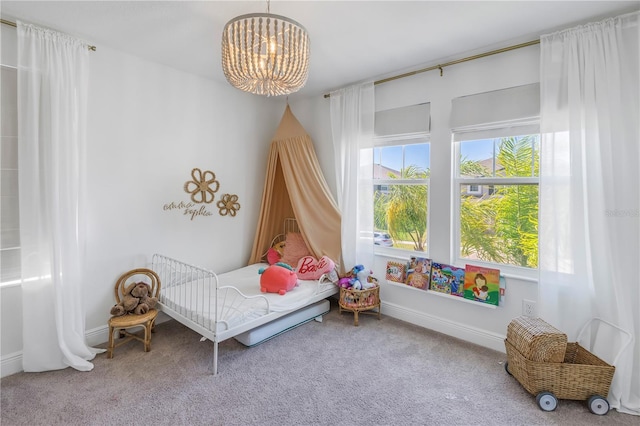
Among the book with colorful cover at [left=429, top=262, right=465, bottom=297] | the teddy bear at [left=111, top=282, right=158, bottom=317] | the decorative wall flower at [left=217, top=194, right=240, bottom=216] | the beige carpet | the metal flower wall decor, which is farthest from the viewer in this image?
the decorative wall flower at [left=217, top=194, right=240, bottom=216]

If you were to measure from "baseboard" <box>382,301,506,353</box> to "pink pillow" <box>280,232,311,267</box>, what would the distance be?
1.04m

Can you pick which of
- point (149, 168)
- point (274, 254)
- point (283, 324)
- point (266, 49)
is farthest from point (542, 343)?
point (149, 168)

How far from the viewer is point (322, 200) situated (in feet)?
11.3

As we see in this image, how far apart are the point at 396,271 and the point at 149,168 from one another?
8.31 ft

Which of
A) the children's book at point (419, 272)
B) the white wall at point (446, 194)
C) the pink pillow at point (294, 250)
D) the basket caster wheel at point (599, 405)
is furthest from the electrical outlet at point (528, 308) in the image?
the pink pillow at point (294, 250)

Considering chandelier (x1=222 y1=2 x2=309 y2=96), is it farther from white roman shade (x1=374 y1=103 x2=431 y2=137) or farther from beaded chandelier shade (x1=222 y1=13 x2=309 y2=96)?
white roman shade (x1=374 y1=103 x2=431 y2=137)

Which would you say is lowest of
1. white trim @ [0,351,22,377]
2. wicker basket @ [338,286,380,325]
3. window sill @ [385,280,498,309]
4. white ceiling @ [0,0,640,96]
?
white trim @ [0,351,22,377]

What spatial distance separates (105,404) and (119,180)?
5.52ft

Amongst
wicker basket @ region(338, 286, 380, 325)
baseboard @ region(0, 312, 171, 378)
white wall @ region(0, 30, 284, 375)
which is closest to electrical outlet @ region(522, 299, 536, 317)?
wicker basket @ region(338, 286, 380, 325)

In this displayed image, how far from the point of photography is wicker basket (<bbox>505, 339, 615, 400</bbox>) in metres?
1.81

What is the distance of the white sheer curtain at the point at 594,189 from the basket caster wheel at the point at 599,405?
0.14 meters

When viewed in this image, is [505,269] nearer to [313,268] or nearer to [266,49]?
[313,268]

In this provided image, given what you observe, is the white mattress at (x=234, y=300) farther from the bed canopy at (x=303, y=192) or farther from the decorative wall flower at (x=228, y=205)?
the decorative wall flower at (x=228, y=205)

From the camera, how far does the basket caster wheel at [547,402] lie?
1.81 m
